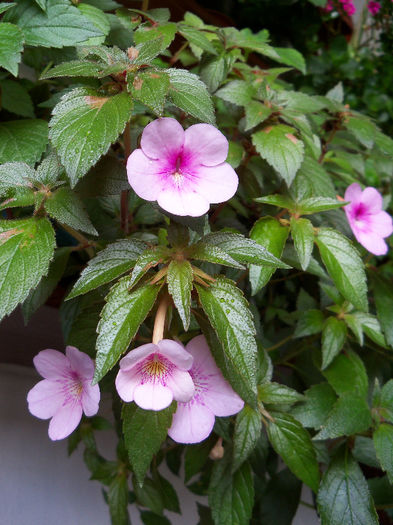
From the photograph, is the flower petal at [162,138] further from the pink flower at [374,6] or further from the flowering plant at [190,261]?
the pink flower at [374,6]

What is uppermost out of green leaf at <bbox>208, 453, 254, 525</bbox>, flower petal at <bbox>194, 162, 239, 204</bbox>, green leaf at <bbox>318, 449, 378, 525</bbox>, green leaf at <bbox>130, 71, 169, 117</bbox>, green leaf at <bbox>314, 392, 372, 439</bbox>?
green leaf at <bbox>130, 71, 169, 117</bbox>

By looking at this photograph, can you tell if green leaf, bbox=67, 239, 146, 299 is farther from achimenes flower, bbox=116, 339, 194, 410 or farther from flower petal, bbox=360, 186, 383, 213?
flower petal, bbox=360, 186, 383, 213

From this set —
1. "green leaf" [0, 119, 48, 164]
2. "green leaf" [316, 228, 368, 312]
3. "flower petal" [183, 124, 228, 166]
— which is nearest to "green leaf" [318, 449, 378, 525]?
"green leaf" [316, 228, 368, 312]

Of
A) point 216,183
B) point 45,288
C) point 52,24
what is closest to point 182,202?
point 216,183

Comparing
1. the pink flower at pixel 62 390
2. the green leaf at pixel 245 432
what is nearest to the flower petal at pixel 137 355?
the pink flower at pixel 62 390

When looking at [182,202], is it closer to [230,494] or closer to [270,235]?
[270,235]

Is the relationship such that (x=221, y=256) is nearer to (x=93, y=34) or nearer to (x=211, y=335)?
(x=211, y=335)
